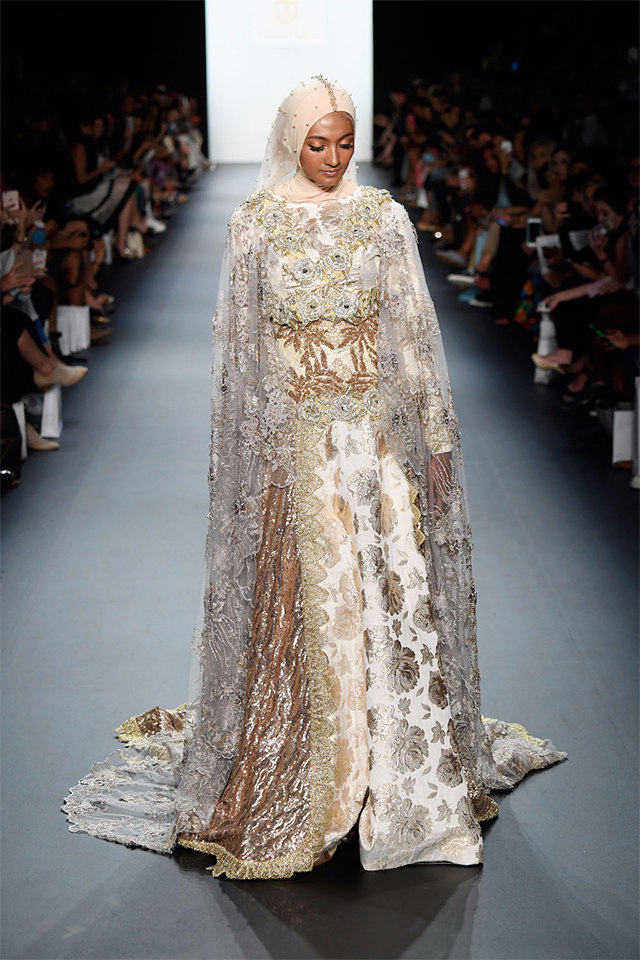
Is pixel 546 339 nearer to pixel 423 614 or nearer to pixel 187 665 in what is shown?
pixel 187 665

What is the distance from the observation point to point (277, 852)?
8.58 ft

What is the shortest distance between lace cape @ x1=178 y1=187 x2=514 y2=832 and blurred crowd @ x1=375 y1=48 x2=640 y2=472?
266 cm

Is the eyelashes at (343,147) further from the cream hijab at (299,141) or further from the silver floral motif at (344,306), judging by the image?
the silver floral motif at (344,306)

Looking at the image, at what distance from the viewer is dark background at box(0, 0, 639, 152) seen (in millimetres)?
14164

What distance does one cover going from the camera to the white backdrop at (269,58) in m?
8.35

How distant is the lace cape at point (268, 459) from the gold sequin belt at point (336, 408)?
1.2 inches

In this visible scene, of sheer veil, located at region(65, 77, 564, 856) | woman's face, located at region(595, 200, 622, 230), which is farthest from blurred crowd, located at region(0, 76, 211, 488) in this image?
woman's face, located at region(595, 200, 622, 230)

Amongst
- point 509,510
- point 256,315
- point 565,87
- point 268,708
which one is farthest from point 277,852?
point 565,87

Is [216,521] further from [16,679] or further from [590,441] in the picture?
[590,441]

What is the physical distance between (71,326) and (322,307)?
5.00m

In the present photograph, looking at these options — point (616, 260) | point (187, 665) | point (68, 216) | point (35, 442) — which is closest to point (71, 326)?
point (68, 216)

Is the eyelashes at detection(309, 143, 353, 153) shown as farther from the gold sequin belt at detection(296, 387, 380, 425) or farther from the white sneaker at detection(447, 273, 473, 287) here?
the white sneaker at detection(447, 273, 473, 287)

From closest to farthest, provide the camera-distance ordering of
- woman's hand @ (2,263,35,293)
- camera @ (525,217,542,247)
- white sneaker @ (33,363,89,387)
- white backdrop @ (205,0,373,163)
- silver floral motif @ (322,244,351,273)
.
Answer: silver floral motif @ (322,244,351,273), woman's hand @ (2,263,35,293), white sneaker @ (33,363,89,387), camera @ (525,217,542,247), white backdrop @ (205,0,373,163)

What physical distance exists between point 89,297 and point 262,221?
5.65 meters
